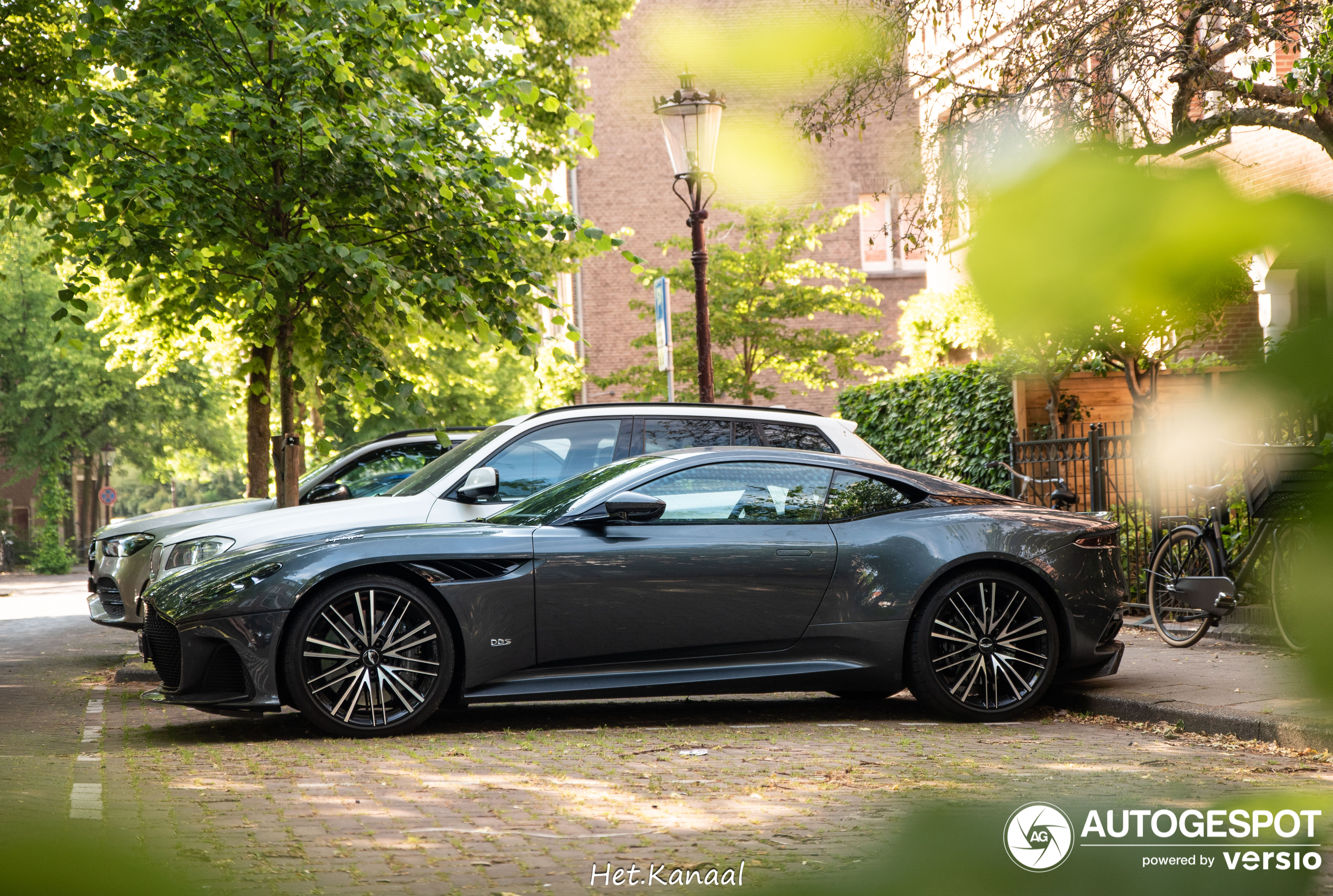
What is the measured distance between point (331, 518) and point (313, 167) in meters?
3.20

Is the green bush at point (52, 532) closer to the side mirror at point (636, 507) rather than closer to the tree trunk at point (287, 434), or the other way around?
the tree trunk at point (287, 434)

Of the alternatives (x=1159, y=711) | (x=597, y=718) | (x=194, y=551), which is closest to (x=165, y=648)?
(x=194, y=551)

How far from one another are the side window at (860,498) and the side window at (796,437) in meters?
1.68

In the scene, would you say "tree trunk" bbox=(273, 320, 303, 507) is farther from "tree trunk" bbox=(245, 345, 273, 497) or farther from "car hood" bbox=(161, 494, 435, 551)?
"tree trunk" bbox=(245, 345, 273, 497)

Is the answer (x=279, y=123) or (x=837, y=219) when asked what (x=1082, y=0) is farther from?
(x=279, y=123)

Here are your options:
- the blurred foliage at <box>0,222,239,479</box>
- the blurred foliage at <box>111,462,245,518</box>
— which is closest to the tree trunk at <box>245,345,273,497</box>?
the blurred foliage at <box>0,222,239,479</box>

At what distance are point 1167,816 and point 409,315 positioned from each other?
34.1 ft

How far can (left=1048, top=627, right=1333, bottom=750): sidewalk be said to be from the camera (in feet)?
2.41

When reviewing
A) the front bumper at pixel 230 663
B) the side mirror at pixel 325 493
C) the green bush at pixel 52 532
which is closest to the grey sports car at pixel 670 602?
the front bumper at pixel 230 663

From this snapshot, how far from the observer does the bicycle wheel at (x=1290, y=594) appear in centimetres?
61

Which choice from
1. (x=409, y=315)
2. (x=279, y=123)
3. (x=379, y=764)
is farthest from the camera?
(x=409, y=315)

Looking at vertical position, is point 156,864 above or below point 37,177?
below

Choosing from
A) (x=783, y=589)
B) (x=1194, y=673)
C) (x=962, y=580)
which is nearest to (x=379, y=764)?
(x=783, y=589)

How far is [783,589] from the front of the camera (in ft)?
21.8
